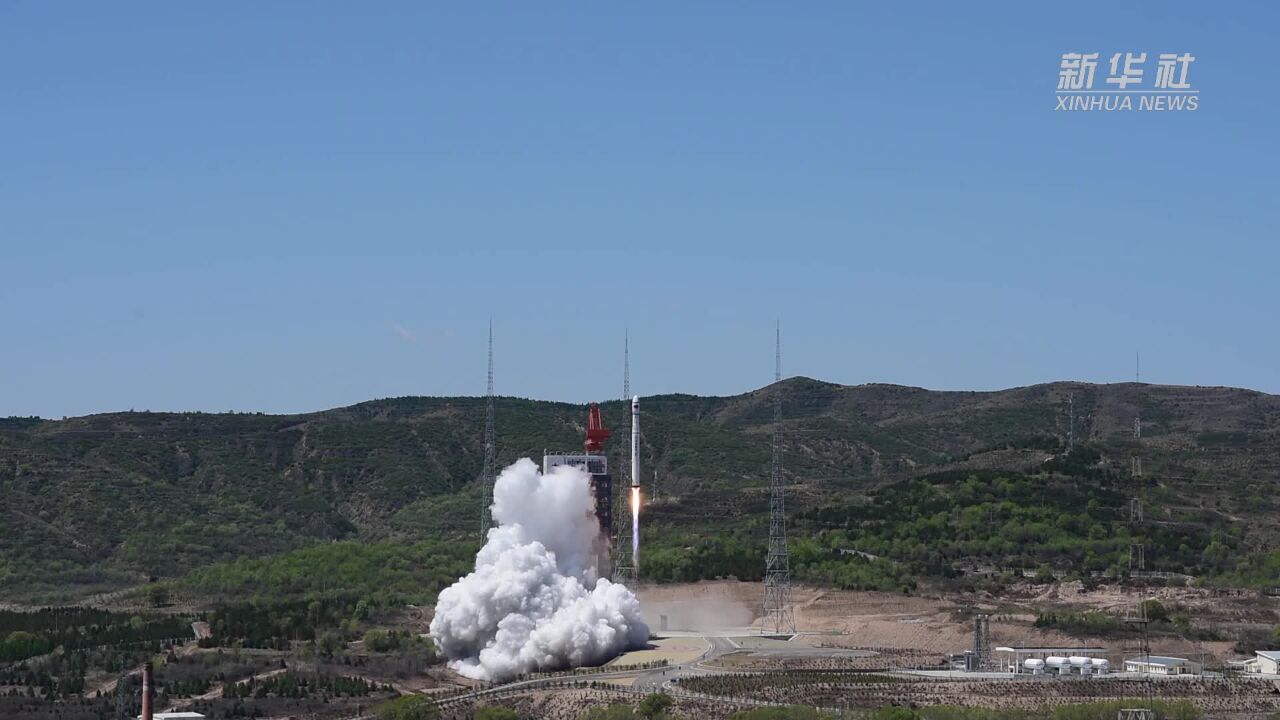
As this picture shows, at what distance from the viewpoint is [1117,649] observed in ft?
470

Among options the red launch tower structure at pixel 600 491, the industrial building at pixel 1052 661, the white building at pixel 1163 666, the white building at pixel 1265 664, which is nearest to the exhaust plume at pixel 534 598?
the red launch tower structure at pixel 600 491

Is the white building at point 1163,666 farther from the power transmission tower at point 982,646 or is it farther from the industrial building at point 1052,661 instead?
the power transmission tower at point 982,646

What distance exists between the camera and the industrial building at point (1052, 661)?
433ft

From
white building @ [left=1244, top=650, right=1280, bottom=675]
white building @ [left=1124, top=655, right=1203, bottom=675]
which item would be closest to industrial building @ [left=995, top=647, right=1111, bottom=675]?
white building @ [left=1124, top=655, right=1203, bottom=675]

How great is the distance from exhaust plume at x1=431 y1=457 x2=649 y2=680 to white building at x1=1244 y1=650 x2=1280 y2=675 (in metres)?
41.5

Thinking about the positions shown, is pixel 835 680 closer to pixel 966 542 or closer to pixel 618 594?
pixel 618 594

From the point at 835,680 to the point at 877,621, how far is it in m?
29.9

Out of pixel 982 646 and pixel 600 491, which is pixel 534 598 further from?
pixel 982 646

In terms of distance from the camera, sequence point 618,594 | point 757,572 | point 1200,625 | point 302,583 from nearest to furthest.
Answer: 1. point 618,594
2. point 1200,625
3. point 757,572
4. point 302,583

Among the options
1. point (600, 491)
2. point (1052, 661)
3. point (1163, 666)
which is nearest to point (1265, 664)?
point (1163, 666)

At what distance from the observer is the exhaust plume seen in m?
134

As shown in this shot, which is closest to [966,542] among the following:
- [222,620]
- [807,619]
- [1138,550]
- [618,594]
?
[1138,550]

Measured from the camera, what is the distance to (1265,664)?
134m

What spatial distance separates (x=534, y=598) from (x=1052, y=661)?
34.6 m
